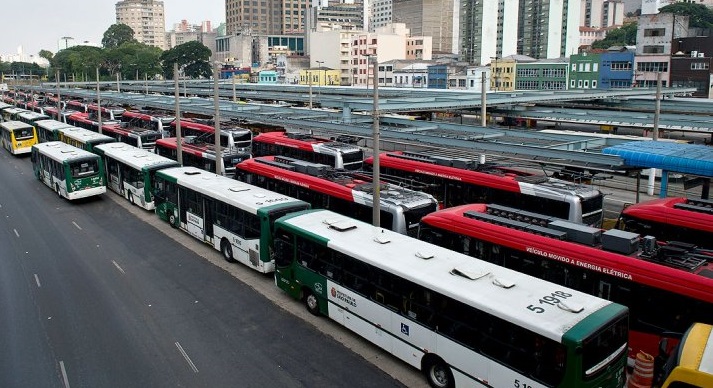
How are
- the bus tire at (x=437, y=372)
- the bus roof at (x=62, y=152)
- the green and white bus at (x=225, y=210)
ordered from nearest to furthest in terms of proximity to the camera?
the bus tire at (x=437, y=372), the green and white bus at (x=225, y=210), the bus roof at (x=62, y=152)

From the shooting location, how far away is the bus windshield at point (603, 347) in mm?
9781

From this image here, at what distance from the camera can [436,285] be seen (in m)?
11.9

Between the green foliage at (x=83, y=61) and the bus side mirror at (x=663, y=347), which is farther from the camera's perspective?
the green foliage at (x=83, y=61)

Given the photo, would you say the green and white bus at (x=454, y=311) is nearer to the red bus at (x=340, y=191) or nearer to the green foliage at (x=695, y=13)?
the red bus at (x=340, y=191)

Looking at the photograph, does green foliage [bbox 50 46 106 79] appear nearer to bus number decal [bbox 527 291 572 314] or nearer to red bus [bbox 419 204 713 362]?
red bus [bbox 419 204 713 362]

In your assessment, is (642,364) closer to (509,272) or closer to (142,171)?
(509,272)

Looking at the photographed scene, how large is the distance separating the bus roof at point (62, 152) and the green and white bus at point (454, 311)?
18603mm

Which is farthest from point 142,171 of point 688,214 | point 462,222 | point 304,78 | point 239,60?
point 239,60

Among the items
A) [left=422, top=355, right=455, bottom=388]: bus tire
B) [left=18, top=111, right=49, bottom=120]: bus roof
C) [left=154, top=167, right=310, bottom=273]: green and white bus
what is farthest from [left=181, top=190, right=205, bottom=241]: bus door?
[left=18, top=111, right=49, bottom=120]: bus roof

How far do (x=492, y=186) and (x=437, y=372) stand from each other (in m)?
11.1

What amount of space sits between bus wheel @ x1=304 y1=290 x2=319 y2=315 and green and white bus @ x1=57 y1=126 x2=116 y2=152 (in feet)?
76.2

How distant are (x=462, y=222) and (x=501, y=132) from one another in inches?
665

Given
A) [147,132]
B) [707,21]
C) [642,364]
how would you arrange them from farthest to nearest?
[707,21], [147,132], [642,364]

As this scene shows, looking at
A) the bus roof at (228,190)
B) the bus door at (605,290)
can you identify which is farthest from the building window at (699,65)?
the bus door at (605,290)
